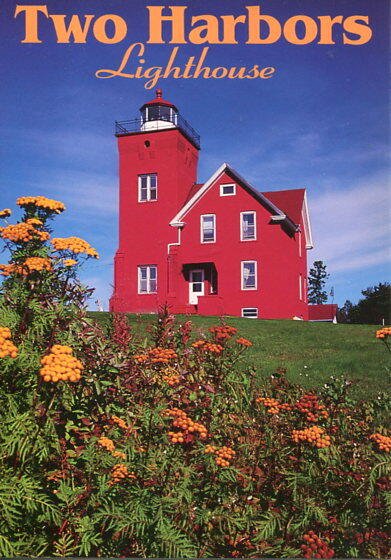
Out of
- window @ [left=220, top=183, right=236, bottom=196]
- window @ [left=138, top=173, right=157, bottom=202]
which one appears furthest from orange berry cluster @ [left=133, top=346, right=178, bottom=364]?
window @ [left=220, top=183, right=236, bottom=196]

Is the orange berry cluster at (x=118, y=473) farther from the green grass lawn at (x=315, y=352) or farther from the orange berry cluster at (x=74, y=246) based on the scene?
the green grass lawn at (x=315, y=352)

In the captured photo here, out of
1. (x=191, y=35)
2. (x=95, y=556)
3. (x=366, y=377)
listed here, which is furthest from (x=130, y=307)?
(x=95, y=556)

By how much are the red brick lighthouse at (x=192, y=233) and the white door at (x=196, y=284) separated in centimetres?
4

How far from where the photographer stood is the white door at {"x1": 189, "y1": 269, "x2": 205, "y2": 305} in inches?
977

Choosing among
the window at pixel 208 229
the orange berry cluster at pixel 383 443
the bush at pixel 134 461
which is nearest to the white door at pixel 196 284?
the window at pixel 208 229

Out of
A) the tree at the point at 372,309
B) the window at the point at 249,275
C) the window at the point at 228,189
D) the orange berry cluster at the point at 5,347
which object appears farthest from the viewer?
the tree at the point at 372,309

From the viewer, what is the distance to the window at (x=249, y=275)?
2316 centimetres

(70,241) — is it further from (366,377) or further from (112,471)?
(366,377)

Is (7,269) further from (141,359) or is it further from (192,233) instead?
(192,233)

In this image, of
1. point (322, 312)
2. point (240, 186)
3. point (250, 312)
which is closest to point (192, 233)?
point (240, 186)

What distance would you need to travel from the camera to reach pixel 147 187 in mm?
23922

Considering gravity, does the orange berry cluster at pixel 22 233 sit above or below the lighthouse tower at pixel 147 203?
below

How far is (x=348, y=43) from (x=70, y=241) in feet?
10.8

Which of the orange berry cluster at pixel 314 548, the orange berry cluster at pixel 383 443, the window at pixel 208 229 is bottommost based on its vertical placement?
the orange berry cluster at pixel 314 548
